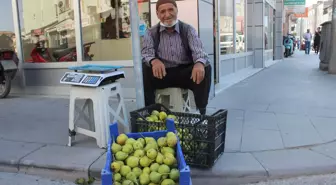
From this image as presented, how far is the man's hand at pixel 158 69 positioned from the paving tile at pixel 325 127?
207cm

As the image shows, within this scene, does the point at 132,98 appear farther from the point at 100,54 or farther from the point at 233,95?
the point at 233,95

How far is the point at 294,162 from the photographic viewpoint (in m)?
3.29

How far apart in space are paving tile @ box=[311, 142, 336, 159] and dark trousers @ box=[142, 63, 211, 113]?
51.9 inches

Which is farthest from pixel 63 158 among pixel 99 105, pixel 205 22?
pixel 205 22

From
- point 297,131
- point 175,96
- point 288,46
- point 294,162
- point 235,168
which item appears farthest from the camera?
point 288,46

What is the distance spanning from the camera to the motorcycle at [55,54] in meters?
7.00

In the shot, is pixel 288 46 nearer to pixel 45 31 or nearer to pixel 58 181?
pixel 45 31

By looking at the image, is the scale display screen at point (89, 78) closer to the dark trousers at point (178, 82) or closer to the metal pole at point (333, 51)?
the dark trousers at point (178, 82)

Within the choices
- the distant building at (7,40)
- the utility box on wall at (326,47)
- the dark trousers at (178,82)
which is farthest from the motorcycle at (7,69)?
the utility box on wall at (326,47)

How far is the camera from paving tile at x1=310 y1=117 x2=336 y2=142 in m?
3.98

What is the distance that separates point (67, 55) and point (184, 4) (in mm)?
3040

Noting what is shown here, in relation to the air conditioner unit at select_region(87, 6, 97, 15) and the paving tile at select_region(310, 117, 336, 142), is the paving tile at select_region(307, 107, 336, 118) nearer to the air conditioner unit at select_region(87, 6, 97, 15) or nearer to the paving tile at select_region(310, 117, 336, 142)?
A: the paving tile at select_region(310, 117, 336, 142)

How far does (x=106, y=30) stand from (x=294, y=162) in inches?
190

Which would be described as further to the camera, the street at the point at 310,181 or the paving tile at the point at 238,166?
the paving tile at the point at 238,166
